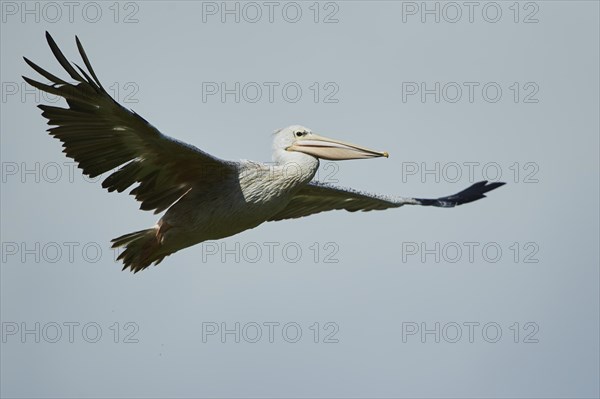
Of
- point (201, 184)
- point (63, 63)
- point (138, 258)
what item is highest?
point (63, 63)

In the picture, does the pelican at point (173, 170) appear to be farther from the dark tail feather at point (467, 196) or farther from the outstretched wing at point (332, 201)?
the dark tail feather at point (467, 196)

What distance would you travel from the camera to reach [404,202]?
1427 centimetres

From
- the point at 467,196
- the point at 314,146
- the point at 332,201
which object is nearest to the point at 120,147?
the point at 314,146

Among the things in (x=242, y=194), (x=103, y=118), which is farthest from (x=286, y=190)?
(x=103, y=118)

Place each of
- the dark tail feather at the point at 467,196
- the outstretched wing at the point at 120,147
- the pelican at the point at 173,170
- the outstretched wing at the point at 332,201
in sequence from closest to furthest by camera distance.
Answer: the outstretched wing at the point at 120,147 < the pelican at the point at 173,170 < the outstretched wing at the point at 332,201 < the dark tail feather at the point at 467,196

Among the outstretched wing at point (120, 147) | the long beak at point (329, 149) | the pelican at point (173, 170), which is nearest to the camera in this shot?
the outstretched wing at point (120, 147)

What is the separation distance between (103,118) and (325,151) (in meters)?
2.44

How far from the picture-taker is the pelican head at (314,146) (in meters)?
12.3

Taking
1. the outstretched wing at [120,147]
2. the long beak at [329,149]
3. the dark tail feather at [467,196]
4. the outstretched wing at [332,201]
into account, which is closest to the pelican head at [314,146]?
the long beak at [329,149]

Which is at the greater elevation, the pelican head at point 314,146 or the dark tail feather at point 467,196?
the pelican head at point 314,146

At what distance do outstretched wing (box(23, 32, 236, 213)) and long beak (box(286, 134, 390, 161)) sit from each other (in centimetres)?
88

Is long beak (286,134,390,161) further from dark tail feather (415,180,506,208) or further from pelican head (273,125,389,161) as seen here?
dark tail feather (415,180,506,208)

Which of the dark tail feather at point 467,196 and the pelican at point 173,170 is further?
the dark tail feather at point 467,196

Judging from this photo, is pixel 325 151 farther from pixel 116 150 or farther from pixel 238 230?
pixel 116 150
